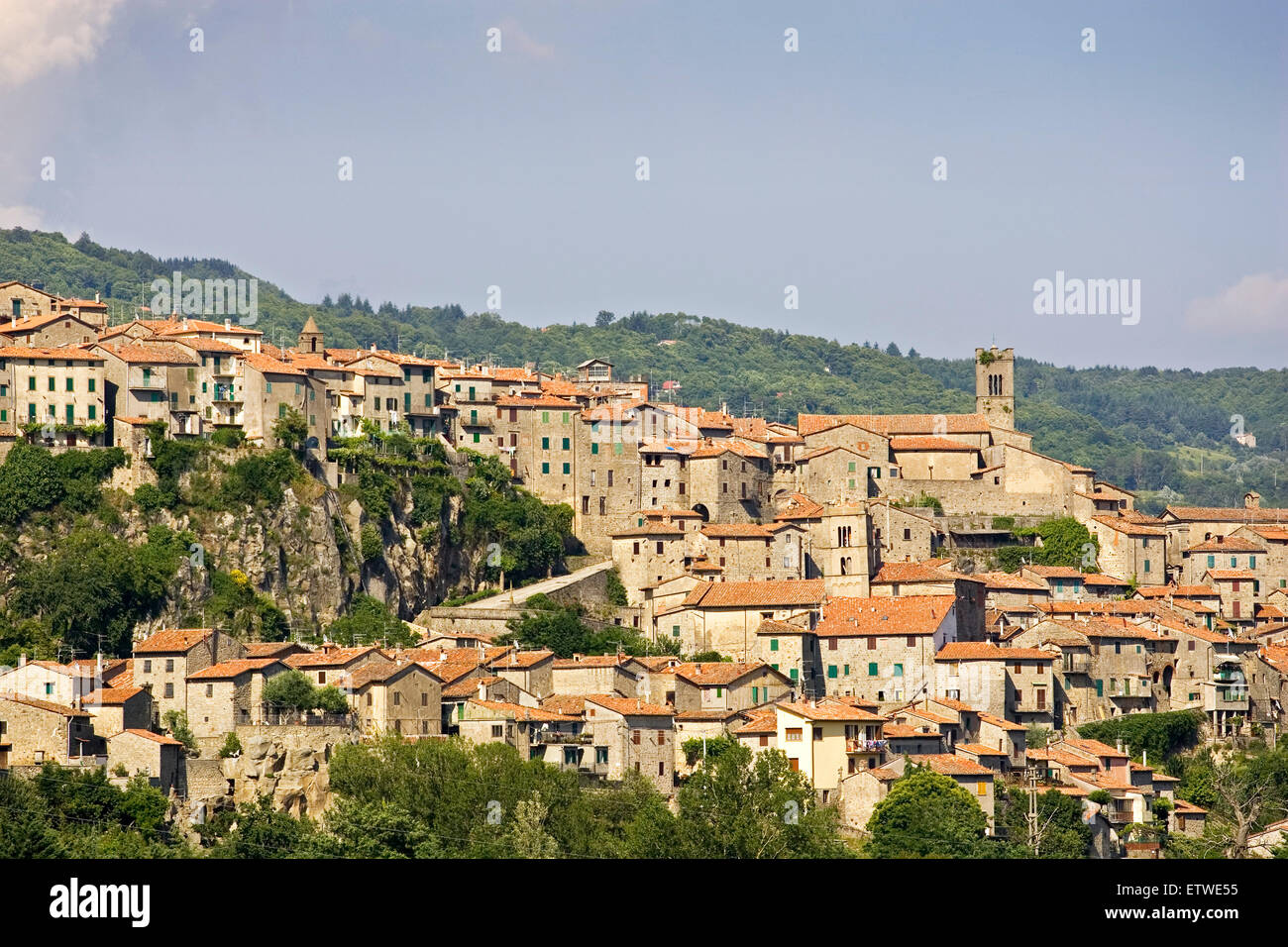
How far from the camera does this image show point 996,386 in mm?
90438

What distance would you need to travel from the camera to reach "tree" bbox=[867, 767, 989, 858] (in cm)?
4844

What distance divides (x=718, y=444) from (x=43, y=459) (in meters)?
25.6

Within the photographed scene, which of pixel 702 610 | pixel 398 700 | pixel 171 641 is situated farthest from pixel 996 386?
pixel 171 641

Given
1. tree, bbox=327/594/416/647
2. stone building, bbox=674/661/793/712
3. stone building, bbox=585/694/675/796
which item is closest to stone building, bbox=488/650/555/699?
stone building, bbox=585/694/675/796

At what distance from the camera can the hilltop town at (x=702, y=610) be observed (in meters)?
55.4

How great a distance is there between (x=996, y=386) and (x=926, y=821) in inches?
1705

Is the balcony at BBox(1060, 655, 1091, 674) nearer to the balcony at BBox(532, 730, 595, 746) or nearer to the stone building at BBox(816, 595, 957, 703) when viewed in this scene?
the stone building at BBox(816, 595, 957, 703)

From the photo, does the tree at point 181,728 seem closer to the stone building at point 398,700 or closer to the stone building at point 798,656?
the stone building at point 398,700

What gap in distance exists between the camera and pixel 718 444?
253ft

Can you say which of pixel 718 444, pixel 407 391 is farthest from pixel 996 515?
pixel 407 391

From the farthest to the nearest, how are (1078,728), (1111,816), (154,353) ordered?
(154,353) → (1078,728) → (1111,816)
